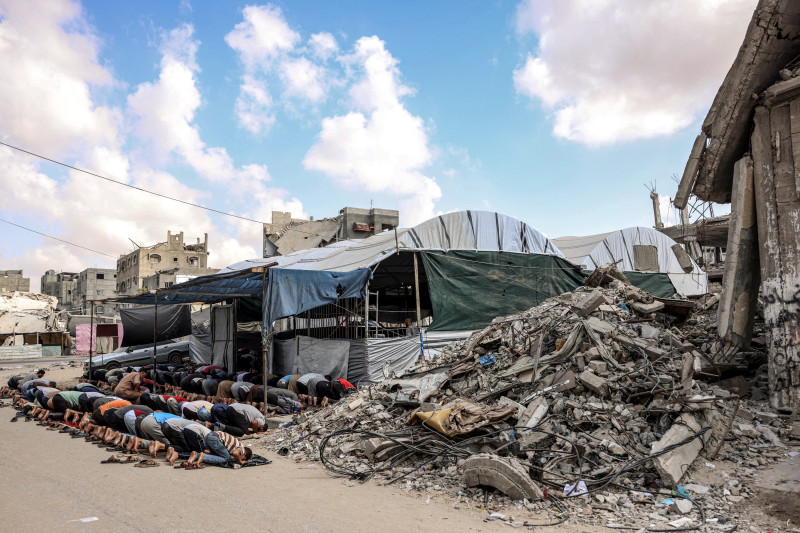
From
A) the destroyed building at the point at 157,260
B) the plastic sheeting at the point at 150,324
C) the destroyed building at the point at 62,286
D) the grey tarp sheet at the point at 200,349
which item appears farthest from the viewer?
the destroyed building at the point at 62,286

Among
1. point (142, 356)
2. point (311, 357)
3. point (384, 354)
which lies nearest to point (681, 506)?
point (384, 354)

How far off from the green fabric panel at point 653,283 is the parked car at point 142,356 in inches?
723

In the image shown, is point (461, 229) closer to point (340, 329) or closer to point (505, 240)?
point (505, 240)

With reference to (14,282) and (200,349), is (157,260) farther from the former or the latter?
(200,349)

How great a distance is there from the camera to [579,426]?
634cm

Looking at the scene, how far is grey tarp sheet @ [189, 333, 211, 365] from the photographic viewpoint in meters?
19.7

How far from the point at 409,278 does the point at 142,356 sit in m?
12.2

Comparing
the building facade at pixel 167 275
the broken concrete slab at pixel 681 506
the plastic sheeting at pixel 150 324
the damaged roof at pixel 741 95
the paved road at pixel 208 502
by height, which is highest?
the building facade at pixel 167 275

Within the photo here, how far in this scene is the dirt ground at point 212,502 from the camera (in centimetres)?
477

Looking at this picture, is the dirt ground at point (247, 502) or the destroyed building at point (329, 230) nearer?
the dirt ground at point (247, 502)

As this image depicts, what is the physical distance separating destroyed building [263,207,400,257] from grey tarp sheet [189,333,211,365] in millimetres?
17323

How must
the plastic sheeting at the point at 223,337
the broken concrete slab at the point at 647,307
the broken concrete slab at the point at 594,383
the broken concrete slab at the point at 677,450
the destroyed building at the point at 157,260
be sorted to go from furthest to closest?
the destroyed building at the point at 157,260
the plastic sheeting at the point at 223,337
the broken concrete slab at the point at 647,307
the broken concrete slab at the point at 594,383
the broken concrete slab at the point at 677,450

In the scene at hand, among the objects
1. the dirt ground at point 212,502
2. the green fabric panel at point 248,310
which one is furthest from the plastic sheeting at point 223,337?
the dirt ground at point 212,502

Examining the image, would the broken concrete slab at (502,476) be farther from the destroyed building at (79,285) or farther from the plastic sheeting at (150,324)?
the destroyed building at (79,285)
